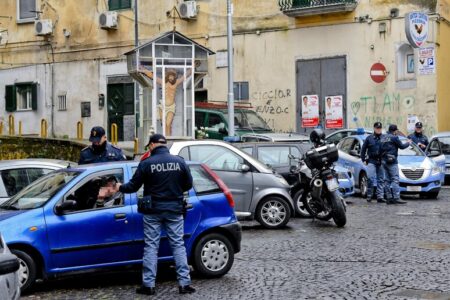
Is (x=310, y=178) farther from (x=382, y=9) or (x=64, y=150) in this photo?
(x=382, y=9)

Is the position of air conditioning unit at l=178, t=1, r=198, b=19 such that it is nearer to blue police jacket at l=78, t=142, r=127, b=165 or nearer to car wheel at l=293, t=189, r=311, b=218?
car wheel at l=293, t=189, r=311, b=218

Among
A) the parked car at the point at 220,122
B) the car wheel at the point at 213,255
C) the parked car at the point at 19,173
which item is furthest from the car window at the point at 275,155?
the parked car at the point at 220,122

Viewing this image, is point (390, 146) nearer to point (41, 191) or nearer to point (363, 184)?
point (363, 184)

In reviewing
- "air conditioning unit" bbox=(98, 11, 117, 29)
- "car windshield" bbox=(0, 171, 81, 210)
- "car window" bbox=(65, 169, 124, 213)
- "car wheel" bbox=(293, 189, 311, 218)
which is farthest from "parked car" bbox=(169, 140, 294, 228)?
"air conditioning unit" bbox=(98, 11, 117, 29)

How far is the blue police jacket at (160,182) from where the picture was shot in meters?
8.94

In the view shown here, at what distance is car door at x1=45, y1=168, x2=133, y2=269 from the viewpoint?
30.1 ft

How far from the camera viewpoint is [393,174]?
18.5 metres

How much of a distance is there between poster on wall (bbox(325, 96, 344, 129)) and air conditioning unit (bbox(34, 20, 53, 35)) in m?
13.3

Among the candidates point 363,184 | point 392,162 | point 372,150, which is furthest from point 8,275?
point 363,184

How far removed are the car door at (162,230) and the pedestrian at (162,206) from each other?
0.32 m

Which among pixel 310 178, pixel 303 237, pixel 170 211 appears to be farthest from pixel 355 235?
pixel 170 211

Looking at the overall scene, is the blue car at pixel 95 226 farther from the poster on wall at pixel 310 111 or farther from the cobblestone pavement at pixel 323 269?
the poster on wall at pixel 310 111

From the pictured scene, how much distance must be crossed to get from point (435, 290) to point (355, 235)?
14.2 ft

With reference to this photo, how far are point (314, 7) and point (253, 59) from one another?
329 cm
